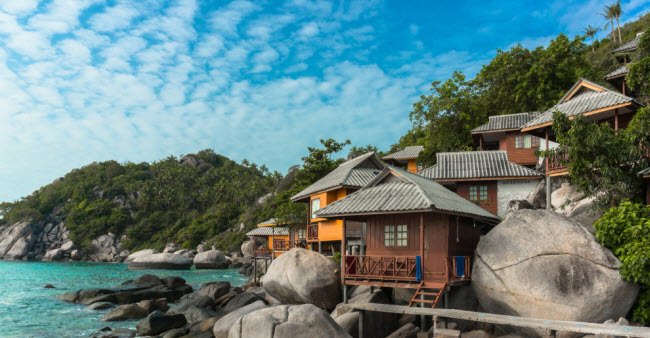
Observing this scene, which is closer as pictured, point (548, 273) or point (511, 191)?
point (548, 273)

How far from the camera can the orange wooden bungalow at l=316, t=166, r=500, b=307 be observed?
15.8 meters

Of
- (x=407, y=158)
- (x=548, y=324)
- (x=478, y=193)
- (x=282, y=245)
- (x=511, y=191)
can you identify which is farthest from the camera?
(x=407, y=158)

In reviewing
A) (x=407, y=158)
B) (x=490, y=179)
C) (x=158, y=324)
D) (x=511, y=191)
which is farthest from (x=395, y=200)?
(x=407, y=158)

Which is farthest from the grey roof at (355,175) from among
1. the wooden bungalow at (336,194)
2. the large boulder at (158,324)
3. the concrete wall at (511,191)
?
the large boulder at (158,324)

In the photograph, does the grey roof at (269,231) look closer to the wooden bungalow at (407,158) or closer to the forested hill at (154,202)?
the wooden bungalow at (407,158)

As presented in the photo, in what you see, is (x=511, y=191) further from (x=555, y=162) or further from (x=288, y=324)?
(x=288, y=324)

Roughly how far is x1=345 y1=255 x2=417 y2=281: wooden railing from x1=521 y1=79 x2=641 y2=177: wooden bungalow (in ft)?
36.8

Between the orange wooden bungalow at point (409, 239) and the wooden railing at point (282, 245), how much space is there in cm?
1884

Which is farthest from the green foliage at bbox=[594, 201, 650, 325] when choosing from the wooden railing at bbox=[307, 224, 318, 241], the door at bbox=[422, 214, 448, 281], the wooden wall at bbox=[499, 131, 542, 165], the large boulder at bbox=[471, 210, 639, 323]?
the wooden wall at bbox=[499, 131, 542, 165]

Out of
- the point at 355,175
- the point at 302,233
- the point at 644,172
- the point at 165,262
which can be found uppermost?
the point at 355,175

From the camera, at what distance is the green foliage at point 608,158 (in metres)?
18.7

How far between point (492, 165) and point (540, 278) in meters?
15.1

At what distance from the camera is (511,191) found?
27500mm

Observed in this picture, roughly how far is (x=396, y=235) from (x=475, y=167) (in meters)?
13.4
